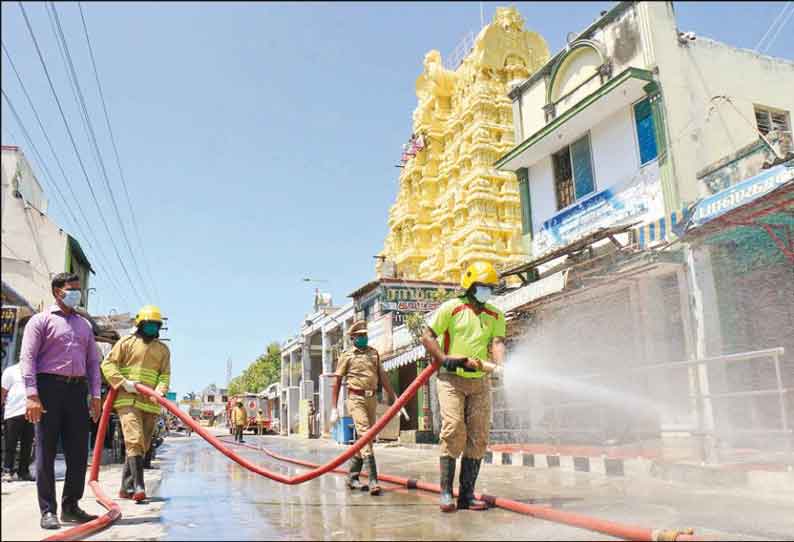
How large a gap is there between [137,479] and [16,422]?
325 centimetres

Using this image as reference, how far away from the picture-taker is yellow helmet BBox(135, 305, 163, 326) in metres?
6.09

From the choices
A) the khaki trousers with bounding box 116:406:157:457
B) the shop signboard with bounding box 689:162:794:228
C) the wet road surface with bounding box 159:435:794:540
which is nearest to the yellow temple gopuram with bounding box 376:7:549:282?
the shop signboard with bounding box 689:162:794:228

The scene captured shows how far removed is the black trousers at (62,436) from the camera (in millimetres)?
4543

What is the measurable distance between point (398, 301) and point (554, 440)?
17207 millimetres

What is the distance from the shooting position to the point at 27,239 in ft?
35.0

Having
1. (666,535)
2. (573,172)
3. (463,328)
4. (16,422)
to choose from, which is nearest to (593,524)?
(666,535)

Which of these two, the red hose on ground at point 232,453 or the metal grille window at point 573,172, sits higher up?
the metal grille window at point 573,172

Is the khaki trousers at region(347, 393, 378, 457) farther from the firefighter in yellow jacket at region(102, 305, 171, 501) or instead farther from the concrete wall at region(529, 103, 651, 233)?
the concrete wall at region(529, 103, 651, 233)

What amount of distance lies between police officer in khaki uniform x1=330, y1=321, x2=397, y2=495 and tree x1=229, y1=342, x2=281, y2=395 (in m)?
65.0

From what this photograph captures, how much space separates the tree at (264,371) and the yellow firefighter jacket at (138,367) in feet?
216

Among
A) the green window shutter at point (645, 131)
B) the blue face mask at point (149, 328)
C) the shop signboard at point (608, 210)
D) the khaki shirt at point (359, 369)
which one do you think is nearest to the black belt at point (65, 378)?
the blue face mask at point (149, 328)

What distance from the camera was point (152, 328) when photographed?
6145mm

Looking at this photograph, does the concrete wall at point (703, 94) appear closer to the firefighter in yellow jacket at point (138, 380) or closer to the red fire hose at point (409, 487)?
the red fire hose at point (409, 487)

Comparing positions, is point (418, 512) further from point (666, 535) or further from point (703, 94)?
point (703, 94)
